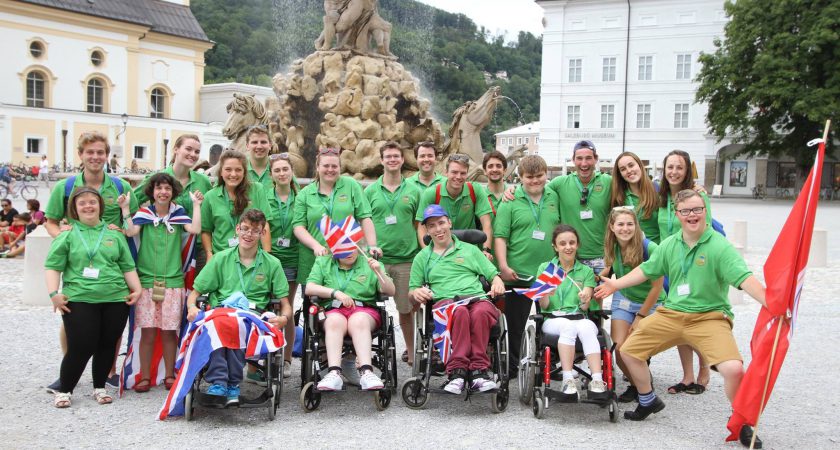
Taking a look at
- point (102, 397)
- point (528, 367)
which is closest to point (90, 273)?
point (102, 397)

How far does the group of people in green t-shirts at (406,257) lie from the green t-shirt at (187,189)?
A: 16 mm

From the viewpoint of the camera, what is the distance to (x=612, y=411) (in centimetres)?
508

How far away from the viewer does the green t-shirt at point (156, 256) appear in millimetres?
5668

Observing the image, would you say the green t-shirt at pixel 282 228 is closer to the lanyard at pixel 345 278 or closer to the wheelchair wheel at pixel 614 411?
the lanyard at pixel 345 278

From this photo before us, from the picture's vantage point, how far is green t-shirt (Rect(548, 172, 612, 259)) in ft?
20.0

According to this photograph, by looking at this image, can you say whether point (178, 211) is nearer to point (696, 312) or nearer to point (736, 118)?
point (696, 312)

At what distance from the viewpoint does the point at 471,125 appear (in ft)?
52.0

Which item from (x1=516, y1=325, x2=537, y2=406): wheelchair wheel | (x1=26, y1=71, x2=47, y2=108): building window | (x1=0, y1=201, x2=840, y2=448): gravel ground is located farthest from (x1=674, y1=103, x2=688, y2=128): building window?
(x1=516, y1=325, x2=537, y2=406): wheelchair wheel

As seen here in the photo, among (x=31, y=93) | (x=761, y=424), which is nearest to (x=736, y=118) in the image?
(x=761, y=424)

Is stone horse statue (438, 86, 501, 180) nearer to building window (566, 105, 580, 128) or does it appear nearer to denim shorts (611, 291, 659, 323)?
denim shorts (611, 291, 659, 323)

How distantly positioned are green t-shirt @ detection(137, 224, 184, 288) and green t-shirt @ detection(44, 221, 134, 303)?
0.81 feet

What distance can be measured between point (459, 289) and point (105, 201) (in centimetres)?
264

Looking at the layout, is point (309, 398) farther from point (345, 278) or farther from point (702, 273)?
point (702, 273)

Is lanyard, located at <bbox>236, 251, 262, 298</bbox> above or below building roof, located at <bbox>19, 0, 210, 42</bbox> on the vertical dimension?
below
